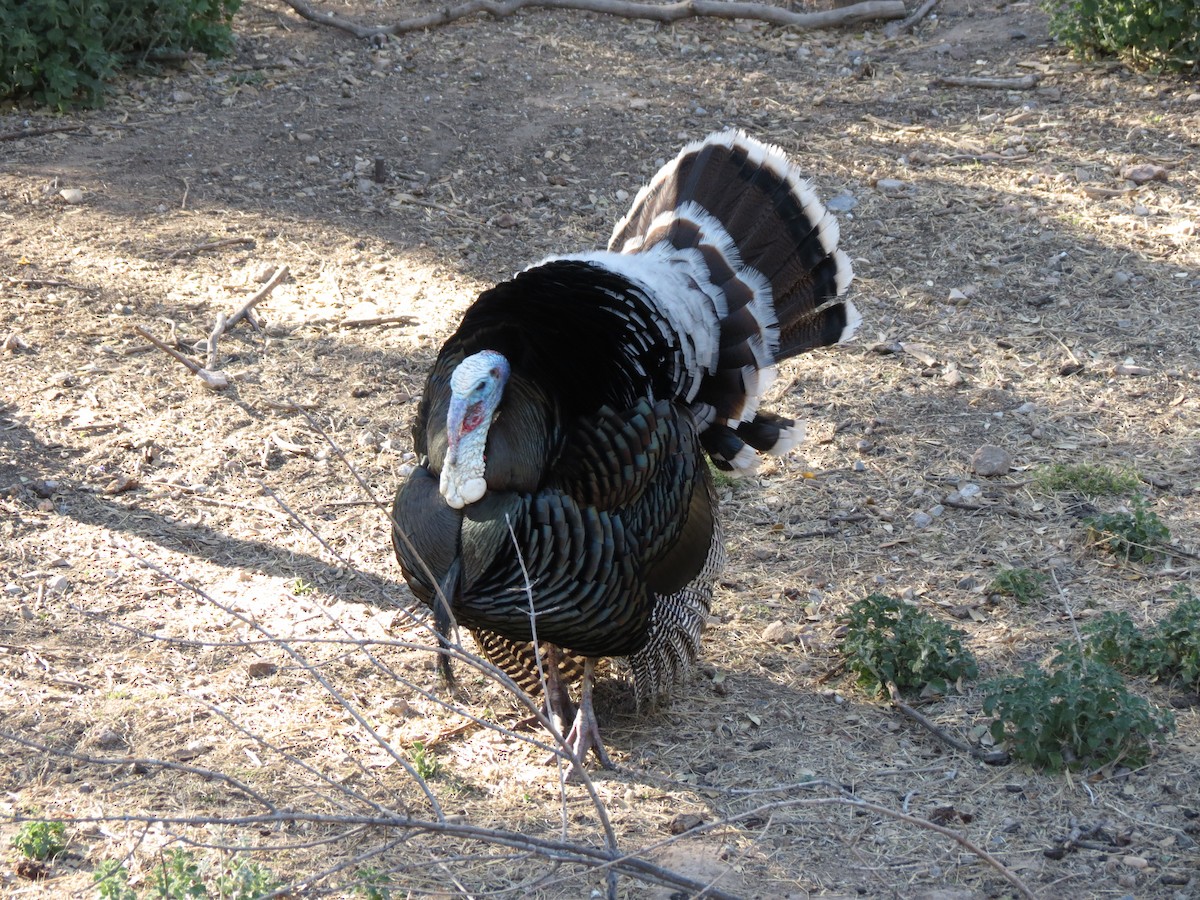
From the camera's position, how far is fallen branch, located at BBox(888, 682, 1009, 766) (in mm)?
4262

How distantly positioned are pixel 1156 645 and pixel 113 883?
3538 millimetres

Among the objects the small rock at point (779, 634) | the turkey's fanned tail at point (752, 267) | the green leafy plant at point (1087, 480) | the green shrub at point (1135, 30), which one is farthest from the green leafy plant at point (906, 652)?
the green shrub at point (1135, 30)

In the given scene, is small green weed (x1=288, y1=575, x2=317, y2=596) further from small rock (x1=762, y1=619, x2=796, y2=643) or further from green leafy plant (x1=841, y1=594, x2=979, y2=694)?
green leafy plant (x1=841, y1=594, x2=979, y2=694)

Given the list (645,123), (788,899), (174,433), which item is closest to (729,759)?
(788,899)

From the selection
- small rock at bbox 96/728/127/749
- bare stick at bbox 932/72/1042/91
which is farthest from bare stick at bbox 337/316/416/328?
bare stick at bbox 932/72/1042/91

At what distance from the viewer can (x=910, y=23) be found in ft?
34.6

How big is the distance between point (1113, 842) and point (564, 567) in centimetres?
188

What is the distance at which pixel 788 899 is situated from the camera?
3680 millimetres

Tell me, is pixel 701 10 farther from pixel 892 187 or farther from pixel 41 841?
pixel 41 841

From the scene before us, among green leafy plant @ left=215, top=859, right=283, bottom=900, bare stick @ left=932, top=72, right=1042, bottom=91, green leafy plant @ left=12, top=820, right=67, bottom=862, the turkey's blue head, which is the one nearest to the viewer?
green leafy plant @ left=215, top=859, right=283, bottom=900

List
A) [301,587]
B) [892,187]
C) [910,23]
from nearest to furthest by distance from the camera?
[301,587] → [892,187] → [910,23]

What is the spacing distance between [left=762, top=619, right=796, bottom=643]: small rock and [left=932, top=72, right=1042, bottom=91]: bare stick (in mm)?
5987

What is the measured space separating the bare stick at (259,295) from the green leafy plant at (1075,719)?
4579 mm

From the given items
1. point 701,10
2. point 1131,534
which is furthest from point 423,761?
point 701,10
